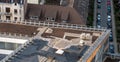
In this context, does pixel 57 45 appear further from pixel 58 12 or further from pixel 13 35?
pixel 58 12

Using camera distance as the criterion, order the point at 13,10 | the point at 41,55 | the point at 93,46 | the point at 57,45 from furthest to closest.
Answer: the point at 13,10 → the point at 93,46 → the point at 57,45 → the point at 41,55

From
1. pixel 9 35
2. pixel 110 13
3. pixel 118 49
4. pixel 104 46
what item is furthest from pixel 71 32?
pixel 110 13

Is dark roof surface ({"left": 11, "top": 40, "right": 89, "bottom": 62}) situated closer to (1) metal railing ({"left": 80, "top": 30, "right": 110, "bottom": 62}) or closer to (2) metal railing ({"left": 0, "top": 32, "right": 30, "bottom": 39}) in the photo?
(1) metal railing ({"left": 80, "top": 30, "right": 110, "bottom": 62})

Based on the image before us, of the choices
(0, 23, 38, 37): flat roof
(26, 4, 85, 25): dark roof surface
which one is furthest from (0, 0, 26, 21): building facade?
(0, 23, 38, 37): flat roof

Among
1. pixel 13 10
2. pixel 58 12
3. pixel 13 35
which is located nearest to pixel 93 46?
pixel 13 35

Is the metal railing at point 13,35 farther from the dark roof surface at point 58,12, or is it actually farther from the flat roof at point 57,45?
the dark roof surface at point 58,12

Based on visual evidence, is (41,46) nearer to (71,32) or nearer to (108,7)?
(71,32)
